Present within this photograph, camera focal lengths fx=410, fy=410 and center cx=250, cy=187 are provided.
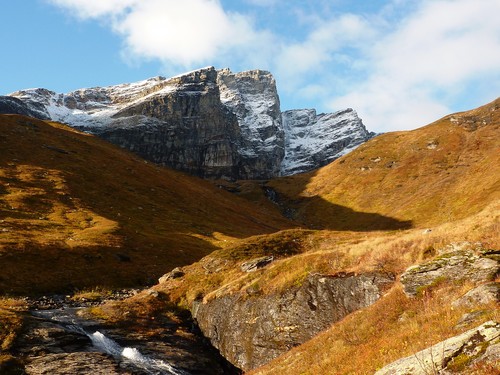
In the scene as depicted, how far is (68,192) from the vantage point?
100 metres

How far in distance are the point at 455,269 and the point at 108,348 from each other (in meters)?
24.5

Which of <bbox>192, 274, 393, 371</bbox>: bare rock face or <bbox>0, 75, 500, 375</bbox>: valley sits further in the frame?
<bbox>192, 274, 393, 371</bbox>: bare rock face

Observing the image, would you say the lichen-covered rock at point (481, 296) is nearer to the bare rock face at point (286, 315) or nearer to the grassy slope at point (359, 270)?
the grassy slope at point (359, 270)

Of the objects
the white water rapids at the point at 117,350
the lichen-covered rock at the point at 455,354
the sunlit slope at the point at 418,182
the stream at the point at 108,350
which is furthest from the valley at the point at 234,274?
the sunlit slope at the point at 418,182

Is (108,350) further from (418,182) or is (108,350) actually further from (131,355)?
(418,182)

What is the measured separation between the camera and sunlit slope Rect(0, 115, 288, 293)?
5896cm

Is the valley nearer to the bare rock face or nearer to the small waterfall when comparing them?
the bare rock face

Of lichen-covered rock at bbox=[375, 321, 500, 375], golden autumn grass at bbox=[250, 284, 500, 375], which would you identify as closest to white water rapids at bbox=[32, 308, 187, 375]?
golden autumn grass at bbox=[250, 284, 500, 375]

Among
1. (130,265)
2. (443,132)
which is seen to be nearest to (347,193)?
(443,132)

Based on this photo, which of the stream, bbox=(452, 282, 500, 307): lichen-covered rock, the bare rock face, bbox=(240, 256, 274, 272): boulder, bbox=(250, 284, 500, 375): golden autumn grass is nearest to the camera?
bbox=(250, 284, 500, 375): golden autumn grass

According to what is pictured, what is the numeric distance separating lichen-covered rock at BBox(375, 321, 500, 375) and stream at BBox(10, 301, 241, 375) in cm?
1948

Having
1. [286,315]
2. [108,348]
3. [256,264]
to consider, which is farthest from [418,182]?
[108,348]

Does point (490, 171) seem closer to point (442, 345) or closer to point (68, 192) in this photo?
point (68, 192)

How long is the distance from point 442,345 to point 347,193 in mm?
164123
